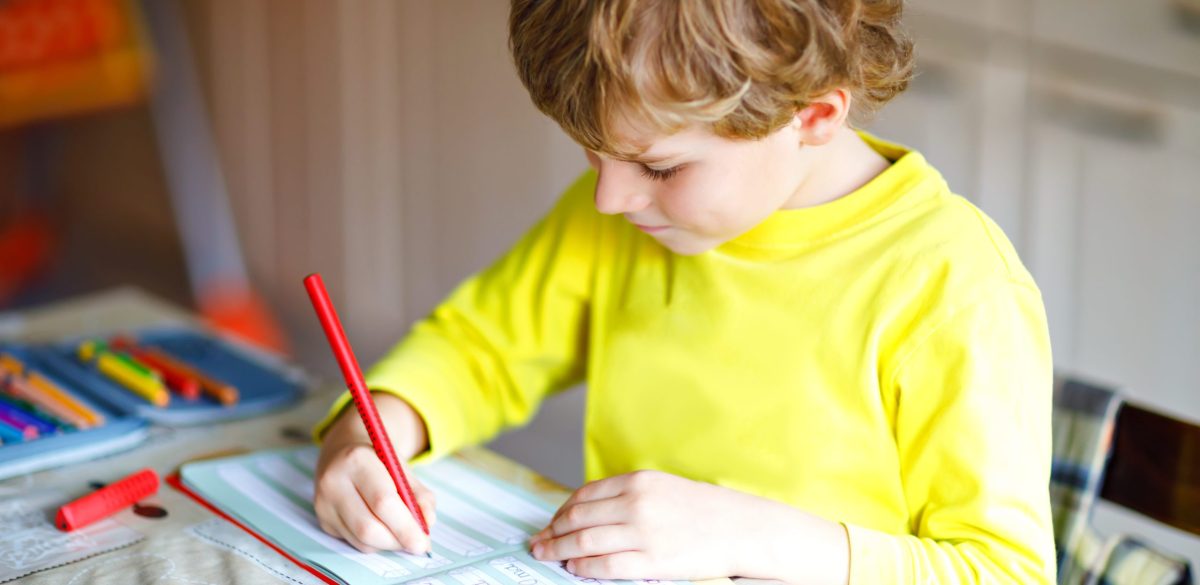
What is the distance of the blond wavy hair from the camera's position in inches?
27.1

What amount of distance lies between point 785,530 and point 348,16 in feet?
7.36

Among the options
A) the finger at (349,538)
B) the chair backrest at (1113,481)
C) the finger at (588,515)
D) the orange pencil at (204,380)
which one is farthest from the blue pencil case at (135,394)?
the chair backrest at (1113,481)

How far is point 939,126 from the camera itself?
1.80 metres

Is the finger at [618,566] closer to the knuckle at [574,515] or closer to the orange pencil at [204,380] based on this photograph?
the knuckle at [574,515]

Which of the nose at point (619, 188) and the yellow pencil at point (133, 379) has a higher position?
the nose at point (619, 188)

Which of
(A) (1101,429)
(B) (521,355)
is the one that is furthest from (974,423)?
(B) (521,355)

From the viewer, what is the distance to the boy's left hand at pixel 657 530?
0.71m

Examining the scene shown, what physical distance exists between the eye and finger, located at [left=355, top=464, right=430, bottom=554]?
0.25m

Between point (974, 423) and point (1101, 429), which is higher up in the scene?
point (974, 423)

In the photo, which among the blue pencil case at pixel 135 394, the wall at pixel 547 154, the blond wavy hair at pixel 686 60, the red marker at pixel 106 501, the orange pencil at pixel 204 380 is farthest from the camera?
the wall at pixel 547 154

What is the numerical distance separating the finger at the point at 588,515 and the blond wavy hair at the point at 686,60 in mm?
208

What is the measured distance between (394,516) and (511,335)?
0.89 ft

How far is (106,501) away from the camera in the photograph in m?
0.83

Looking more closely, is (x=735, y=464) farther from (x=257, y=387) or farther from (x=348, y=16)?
(x=348, y=16)
